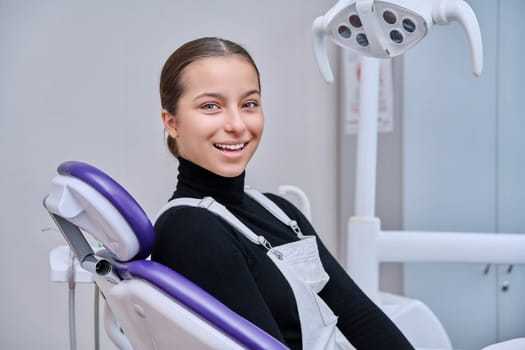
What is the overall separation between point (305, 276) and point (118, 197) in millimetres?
383

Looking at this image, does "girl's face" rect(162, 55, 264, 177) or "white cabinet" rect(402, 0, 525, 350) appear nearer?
"girl's face" rect(162, 55, 264, 177)

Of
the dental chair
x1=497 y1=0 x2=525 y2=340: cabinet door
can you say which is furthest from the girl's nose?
x1=497 y1=0 x2=525 y2=340: cabinet door

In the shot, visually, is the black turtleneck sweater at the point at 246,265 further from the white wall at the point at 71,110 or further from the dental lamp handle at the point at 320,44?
the white wall at the point at 71,110

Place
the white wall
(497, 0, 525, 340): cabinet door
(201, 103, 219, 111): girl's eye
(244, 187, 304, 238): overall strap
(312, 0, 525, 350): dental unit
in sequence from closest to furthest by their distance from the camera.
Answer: (201, 103, 219, 111): girl's eye < (244, 187, 304, 238): overall strap < (312, 0, 525, 350): dental unit < the white wall < (497, 0, 525, 340): cabinet door

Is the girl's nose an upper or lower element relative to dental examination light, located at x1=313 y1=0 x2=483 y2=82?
lower

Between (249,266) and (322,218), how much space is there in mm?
1500

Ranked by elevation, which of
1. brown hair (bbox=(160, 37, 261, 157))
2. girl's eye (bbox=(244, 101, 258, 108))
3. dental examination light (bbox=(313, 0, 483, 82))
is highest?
dental examination light (bbox=(313, 0, 483, 82))

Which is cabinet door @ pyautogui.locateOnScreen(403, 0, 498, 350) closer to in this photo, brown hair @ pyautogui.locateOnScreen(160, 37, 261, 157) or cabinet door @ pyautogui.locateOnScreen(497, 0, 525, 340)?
cabinet door @ pyautogui.locateOnScreen(497, 0, 525, 340)

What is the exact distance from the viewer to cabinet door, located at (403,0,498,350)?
2076mm

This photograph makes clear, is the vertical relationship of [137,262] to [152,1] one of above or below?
below

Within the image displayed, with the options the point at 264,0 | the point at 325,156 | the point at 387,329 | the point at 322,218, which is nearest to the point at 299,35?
the point at 264,0

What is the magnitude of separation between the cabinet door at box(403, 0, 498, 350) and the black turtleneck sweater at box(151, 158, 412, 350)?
1.14 m

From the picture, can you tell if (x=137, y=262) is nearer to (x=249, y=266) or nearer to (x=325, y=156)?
(x=249, y=266)

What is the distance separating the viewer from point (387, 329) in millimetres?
1055
